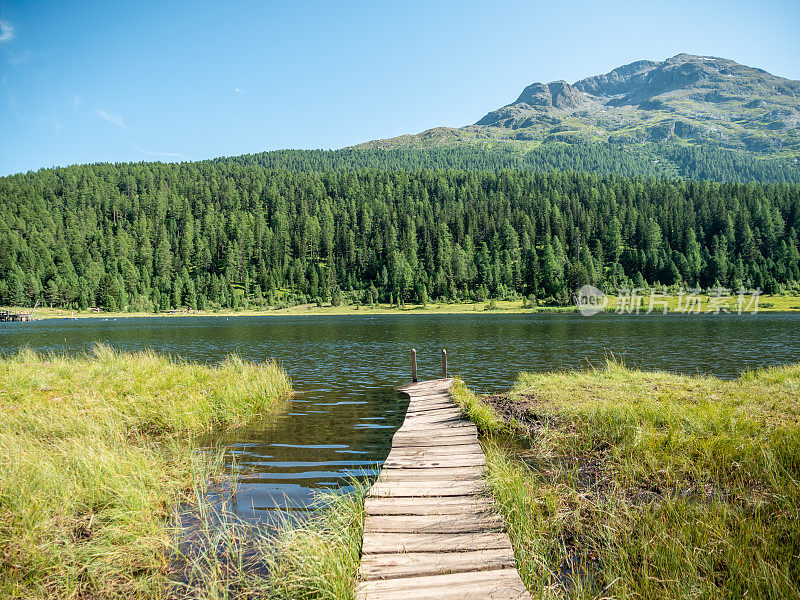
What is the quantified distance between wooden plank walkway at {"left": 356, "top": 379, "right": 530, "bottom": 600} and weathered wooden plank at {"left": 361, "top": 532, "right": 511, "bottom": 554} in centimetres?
1

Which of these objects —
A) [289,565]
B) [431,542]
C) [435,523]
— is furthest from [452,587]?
[289,565]

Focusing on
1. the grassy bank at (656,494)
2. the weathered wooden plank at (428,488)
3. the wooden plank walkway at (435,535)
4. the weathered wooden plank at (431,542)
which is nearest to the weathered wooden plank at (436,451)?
the wooden plank walkway at (435,535)

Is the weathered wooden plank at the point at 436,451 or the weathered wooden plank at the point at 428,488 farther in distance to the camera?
the weathered wooden plank at the point at 436,451

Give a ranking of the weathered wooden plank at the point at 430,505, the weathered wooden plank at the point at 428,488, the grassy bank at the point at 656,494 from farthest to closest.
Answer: the weathered wooden plank at the point at 428,488
the weathered wooden plank at the point at 430,505
the grassy bank at the point at 656,494

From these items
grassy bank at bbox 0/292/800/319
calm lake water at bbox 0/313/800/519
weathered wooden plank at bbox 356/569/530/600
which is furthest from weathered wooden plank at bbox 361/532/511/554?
grassy bank at bbox 0/292/800/319

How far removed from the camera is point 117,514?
7836mm

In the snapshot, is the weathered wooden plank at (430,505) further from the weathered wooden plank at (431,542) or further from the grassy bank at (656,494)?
the weathered wooden plank at (431,542)

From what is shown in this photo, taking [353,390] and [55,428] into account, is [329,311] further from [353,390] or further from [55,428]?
[55,428]

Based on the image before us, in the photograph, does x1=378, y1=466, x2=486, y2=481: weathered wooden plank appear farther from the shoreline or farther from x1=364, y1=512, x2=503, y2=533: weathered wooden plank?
the shoreline

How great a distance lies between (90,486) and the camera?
335 inches

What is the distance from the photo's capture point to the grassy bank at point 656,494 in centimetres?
600

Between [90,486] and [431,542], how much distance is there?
22.4ft

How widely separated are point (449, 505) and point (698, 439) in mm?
6798

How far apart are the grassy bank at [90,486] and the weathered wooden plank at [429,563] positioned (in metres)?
3.34
